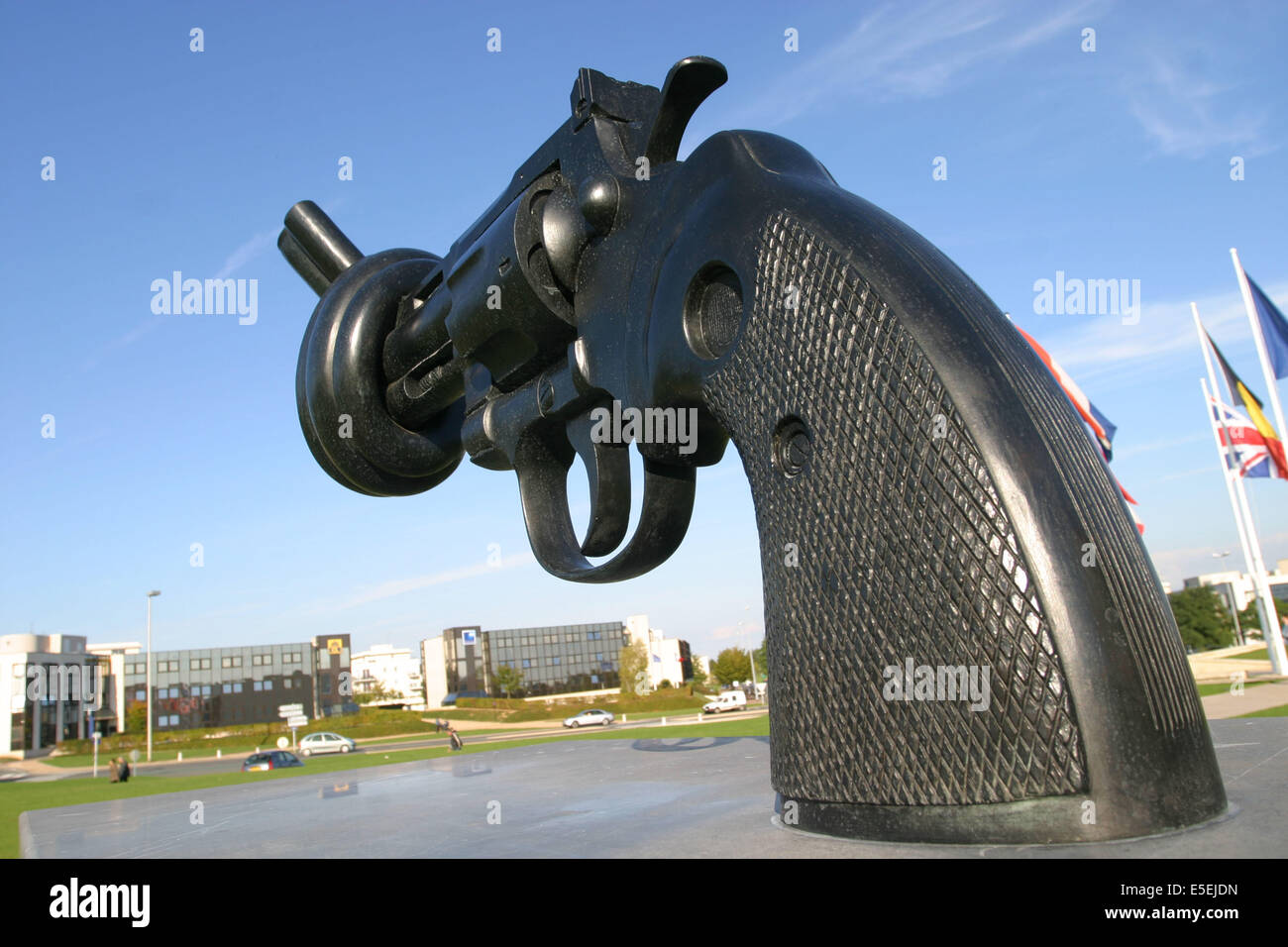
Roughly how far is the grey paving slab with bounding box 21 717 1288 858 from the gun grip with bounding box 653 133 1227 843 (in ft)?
0.21

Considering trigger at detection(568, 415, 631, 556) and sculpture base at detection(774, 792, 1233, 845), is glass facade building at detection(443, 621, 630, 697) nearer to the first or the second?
trigger at detection(568, 415, 631, 556)

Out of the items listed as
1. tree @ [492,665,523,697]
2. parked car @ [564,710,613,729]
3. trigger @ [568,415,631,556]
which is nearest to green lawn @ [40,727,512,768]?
parked car @ [564,710,613,729]

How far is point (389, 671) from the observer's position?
77.4 meters

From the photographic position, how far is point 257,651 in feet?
149

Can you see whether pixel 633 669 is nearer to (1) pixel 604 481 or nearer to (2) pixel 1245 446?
(2) pixel 1245 446

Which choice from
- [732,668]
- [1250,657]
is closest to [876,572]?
[1250,657]

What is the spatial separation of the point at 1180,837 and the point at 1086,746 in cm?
14

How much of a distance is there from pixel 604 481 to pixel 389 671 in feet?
264

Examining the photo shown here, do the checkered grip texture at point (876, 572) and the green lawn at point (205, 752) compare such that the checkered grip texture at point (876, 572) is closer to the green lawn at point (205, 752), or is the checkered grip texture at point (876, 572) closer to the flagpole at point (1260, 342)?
the flagpole at point (1260, 342)

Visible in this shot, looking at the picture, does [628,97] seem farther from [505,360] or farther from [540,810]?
[540,810]

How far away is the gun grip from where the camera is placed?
1016 mm

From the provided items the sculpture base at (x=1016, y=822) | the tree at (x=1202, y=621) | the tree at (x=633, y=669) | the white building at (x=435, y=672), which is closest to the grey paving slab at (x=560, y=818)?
the sculpture base at (x=1016, y=822)
